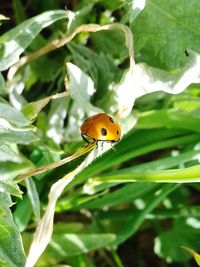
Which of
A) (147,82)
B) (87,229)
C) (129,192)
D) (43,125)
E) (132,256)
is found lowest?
(132,256)

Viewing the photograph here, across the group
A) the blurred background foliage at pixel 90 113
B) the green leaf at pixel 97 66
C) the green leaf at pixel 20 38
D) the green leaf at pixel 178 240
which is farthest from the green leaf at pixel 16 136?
the green leaf at pixel 178 240

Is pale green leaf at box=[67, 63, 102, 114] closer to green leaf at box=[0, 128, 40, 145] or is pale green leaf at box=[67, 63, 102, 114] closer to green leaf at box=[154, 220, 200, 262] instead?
green leaf at box=[0, 128, 40, 145]

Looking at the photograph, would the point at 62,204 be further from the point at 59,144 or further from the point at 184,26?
the point at 184,26

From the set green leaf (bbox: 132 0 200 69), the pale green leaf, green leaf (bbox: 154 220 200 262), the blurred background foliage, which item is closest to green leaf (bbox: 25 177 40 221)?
the blurred background foliage

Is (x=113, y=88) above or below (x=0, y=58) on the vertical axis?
below

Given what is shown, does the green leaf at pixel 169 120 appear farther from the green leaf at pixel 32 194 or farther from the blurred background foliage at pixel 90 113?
the green leaf at pixel 32 194

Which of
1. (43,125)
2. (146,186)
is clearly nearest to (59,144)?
(43,125)

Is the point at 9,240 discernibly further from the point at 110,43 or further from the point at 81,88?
the point at 110,43
